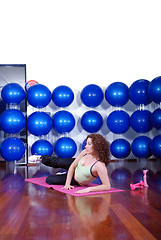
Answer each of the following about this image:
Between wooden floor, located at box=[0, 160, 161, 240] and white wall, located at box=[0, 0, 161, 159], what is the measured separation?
3.36 m

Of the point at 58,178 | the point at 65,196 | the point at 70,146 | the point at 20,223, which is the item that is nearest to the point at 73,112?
the point at 70,146

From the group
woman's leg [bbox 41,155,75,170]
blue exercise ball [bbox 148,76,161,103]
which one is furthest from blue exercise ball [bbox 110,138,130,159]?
woman's leg [bbox 41,155,75,170]

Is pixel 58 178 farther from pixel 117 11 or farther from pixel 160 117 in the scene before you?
pixel 117 11

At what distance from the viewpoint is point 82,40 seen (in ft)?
22.5

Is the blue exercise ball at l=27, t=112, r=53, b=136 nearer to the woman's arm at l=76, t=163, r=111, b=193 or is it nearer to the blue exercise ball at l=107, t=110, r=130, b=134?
the blue exercise ball at l=107, t=110, r=130, b=134

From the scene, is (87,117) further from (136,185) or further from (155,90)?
(136,185)

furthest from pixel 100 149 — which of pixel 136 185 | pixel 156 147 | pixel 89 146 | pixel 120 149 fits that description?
pixel 120 149

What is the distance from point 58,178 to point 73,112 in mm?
3043

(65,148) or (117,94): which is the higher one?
(117,94)

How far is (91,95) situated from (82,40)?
1390mm

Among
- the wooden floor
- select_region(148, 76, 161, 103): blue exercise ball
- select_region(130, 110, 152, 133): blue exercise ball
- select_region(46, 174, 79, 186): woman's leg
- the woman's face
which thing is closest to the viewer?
the wooden floor

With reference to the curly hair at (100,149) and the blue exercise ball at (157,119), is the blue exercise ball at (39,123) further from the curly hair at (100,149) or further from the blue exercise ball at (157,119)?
the curly hair at (100,149)

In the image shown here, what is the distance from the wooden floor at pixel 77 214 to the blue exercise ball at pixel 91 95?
2.56m

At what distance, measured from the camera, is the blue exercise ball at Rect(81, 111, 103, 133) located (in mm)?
6192
